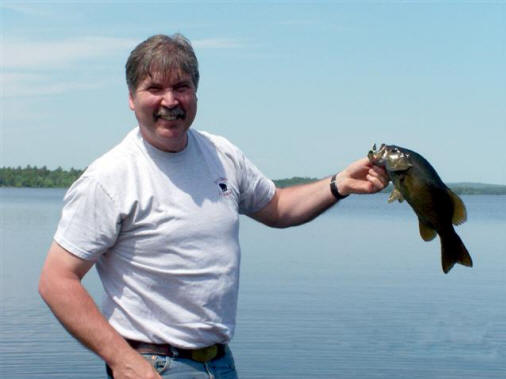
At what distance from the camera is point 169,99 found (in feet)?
12.8

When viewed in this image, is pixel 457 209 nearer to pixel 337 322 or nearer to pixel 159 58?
pixel 159 58

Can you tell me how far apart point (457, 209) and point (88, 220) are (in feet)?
5.15

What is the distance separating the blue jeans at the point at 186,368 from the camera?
12.8 ft

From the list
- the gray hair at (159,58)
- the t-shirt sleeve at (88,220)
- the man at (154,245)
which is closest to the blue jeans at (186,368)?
the man at (154,245)

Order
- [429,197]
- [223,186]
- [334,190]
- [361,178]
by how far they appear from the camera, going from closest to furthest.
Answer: [429,197] → [223,186] → [361,178] → [334,190]

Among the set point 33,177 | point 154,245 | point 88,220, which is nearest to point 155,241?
point 154,245

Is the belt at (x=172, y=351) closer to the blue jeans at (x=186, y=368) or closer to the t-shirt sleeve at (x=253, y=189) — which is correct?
the blue jeans at (x=186, y=368)

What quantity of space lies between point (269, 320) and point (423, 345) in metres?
2.82

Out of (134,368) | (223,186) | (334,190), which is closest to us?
(134,368)

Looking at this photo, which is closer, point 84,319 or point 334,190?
point 84,319

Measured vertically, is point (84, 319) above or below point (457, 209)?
below

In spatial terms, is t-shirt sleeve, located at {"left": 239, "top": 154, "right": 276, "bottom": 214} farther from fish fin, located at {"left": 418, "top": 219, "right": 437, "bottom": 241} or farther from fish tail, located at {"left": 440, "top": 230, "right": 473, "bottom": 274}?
fish tail, located at {"left": 440, "top": 230, "right": 473, "bottom": 274}

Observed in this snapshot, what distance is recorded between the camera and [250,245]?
109 ft

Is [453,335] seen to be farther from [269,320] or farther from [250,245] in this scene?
[250,245]
